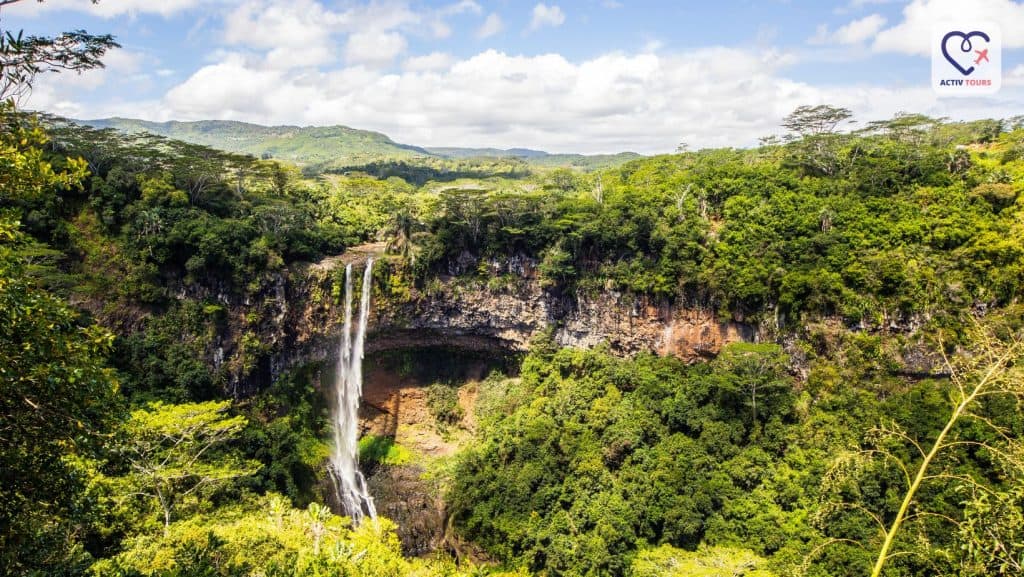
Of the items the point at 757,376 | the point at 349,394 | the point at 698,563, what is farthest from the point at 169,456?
the point at 757,376

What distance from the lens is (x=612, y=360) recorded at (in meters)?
27.0

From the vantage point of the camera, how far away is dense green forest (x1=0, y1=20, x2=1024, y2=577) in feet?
50.6

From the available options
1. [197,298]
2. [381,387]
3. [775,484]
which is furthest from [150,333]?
[775,484]

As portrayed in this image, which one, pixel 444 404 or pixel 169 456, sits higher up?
pixel 169 456

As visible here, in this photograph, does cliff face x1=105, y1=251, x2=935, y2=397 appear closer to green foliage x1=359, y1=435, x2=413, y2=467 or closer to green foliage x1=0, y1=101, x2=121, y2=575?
green foliage x1=359, y1=435, x2=413, y2=467

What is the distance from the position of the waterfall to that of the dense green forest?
988 mm

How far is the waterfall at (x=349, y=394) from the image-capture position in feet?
86.3

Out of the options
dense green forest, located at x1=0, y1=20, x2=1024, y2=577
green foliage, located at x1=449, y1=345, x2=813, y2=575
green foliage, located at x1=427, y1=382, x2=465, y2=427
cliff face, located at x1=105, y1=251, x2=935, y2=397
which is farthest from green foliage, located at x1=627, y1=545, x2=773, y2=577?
green foliage, located at x1=427, y1=382, x2=465, y2=427

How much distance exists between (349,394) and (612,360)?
46.4 ft

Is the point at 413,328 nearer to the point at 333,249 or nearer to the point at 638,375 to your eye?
the point at 333,249

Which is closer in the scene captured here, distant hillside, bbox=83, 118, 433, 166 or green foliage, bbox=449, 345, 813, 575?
green foliage, bbox=449, 345, 813, 575

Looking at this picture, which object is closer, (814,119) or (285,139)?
(814,119)

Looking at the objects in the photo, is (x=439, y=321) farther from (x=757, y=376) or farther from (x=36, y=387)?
(x=36, y=387)

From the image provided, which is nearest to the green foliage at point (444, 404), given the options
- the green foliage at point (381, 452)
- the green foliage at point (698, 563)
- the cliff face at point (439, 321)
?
the green foliage at point (381, 452)
